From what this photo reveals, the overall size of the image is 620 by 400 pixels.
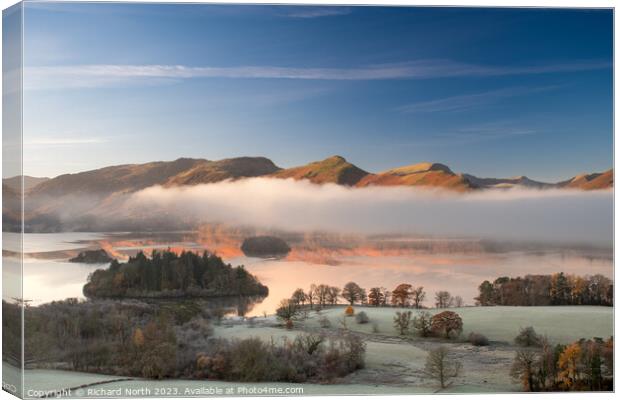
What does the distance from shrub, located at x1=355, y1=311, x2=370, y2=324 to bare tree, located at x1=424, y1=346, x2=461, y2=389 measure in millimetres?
1009

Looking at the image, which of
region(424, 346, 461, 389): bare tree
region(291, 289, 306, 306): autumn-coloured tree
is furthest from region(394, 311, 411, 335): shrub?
region(291, 289, 306, 306): autumn-coloured tree

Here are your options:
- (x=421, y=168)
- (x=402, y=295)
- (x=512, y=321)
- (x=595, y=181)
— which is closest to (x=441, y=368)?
(x=402, y=295)

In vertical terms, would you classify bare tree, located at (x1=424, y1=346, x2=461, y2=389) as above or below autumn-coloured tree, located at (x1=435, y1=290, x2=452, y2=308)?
below

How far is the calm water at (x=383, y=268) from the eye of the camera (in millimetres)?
13531

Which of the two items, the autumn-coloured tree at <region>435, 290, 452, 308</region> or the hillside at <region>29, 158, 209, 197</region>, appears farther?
the autumn-coloured tree at <region>435, 290, 452, 308</region>

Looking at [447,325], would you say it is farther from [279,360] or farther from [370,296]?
[279,360]

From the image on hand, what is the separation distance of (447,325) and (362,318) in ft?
3.94

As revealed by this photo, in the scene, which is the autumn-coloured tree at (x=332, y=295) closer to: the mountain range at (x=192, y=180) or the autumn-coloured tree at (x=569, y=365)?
the mountain range at (x=192, y=180)

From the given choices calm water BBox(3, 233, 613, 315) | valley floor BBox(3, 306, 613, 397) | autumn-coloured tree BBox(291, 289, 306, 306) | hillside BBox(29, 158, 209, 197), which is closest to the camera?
valley floor BBox(3, 306, 613, 397)

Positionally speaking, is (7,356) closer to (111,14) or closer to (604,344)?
(111,14)

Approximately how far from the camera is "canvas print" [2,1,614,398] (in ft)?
43.9

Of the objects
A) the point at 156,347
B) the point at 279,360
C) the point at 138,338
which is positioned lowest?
the point at 279,360

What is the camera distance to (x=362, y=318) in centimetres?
1400

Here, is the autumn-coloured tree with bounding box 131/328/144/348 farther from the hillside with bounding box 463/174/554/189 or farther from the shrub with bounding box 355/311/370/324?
the hillside with bounding box 463/174/554/189
